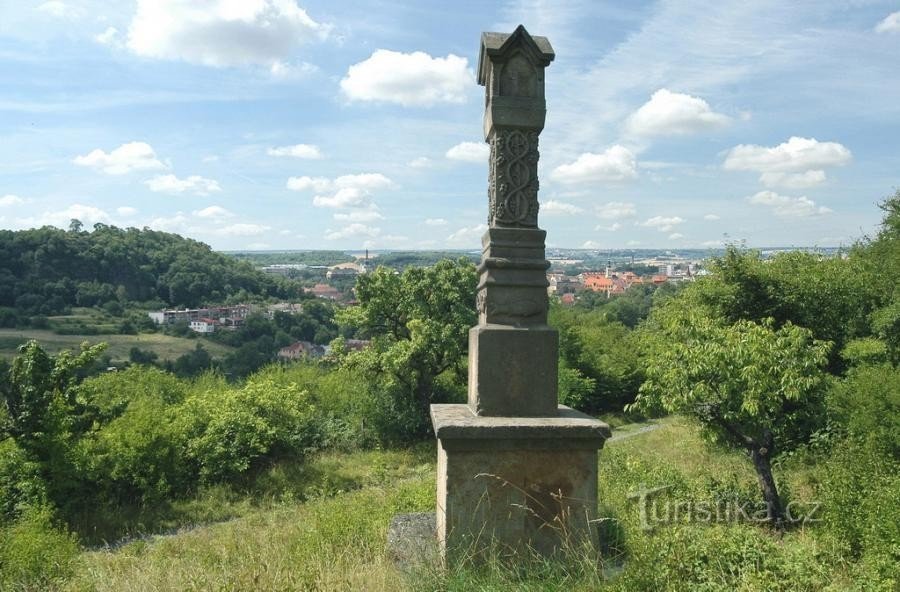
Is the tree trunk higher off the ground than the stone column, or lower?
lower

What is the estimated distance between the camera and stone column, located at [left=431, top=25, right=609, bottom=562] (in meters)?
4.36

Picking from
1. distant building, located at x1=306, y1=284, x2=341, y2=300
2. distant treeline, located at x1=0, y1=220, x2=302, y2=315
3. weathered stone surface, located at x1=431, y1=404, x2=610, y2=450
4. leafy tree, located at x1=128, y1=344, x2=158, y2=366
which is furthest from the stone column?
distant building, located at x1=306, y1=284, x2=341, y2=300

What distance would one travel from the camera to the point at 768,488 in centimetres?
885

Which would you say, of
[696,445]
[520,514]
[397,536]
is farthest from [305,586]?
[696,445]

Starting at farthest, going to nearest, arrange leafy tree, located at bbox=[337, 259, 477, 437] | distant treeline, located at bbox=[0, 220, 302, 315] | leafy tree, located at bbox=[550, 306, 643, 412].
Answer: distant treeline, located at bbox=[0, 220, 302, 315] → leafy tree, located at bbox=[550, 306, 643, 412] → leafy tree, located at bbox=[337, 259, 477, 437]

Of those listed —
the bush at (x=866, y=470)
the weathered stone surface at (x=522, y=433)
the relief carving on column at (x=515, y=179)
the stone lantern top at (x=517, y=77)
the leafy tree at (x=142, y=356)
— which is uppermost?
the stone lantern top at (x=517, y=77)

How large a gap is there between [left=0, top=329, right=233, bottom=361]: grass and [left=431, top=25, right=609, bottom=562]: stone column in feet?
156

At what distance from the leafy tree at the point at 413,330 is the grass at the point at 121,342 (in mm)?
30743

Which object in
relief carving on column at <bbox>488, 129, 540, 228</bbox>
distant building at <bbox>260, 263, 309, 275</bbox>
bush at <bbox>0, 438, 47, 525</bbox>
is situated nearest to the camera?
relief carving on column at <bbox>488, 129, 540, 228</bbox>

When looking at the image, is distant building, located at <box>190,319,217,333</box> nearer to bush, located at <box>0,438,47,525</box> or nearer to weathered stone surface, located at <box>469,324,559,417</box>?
bush, located at <box>0,438,47,525</box>

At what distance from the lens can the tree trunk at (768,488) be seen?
8648mm

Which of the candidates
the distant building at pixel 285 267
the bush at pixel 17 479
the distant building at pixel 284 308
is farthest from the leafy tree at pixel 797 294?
the distant building at pixel 285 267

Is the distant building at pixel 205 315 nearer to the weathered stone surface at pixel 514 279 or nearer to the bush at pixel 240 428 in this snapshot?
the bush at pixel 240 428

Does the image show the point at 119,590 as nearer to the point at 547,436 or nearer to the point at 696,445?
the point at 547,436
